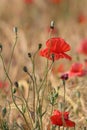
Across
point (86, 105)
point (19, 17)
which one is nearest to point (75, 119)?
point (86, 105)

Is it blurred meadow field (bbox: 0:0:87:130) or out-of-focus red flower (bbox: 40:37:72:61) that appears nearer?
out-of-focus red flower (bbox: 40:37:72:61)

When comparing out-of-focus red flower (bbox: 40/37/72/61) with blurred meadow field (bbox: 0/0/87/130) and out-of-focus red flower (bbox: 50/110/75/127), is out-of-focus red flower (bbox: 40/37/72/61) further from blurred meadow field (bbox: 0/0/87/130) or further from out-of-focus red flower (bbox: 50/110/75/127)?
out-of-focus red flower (bbox: 50/110/75/127)

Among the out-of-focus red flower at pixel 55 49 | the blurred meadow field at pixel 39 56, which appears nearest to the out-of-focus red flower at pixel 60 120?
the blurred meadow field at pixel 39 56

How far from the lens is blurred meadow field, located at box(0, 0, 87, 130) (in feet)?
11.4

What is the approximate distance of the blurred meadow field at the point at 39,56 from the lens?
3.49m

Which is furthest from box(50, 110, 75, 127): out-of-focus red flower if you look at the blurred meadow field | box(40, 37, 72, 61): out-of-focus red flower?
box(40, 37, 72, 61): out-of-focus red flower

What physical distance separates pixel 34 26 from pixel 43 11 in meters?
0.97

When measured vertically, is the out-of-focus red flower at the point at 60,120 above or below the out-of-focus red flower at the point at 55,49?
below

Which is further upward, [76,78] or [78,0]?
[78,0]

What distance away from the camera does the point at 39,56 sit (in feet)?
17.5

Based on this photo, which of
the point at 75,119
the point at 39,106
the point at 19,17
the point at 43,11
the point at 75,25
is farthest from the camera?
the point at 43,11

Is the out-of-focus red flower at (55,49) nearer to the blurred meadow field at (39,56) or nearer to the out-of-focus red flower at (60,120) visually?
the blurred meadow field at (39,56)

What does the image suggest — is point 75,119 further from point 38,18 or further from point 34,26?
point 38,18

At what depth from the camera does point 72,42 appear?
646 centimetres
